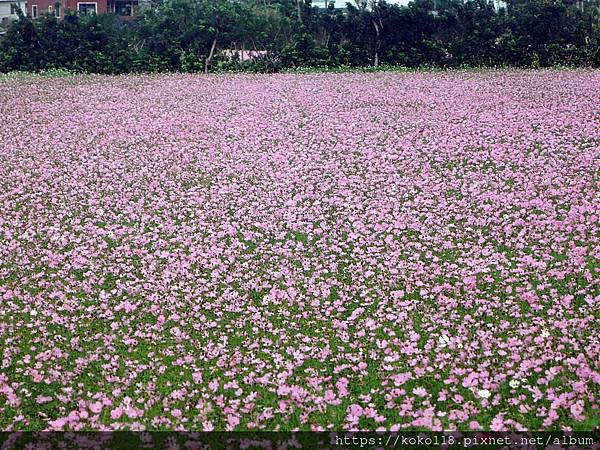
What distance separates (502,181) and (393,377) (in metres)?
6.59

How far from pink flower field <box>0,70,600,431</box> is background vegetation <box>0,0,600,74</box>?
1313 centimetres

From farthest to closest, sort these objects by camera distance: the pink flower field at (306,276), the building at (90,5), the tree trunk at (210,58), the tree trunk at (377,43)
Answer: the building at (90,5) < the tree trunk at (210,58) < the tree trunk at (377,43) < the pink flower field at (306,276)

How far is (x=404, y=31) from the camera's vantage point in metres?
30.0

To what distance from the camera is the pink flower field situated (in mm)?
5664

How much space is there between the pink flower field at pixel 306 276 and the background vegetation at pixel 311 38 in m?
13.1

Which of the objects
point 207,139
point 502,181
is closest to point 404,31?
point 207,139

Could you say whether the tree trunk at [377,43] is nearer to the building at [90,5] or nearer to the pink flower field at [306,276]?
the pink flower field at [306,276]

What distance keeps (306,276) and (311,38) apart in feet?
76.9

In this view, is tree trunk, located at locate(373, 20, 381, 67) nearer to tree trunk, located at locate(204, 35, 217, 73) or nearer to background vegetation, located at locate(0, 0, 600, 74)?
background vegetation, located at locate(0, 0, 600, 74)

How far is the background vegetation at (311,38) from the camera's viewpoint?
96.5 feet

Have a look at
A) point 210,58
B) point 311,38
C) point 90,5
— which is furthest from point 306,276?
point 90,5

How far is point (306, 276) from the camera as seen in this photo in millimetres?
8305

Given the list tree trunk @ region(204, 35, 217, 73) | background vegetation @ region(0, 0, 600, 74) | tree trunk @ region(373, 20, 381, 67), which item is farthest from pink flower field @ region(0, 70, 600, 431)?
tree trunk @ region(204, 35, 217, 73)

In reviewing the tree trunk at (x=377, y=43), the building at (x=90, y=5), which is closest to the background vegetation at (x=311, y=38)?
the tree trunk at (x=377, y=43)
